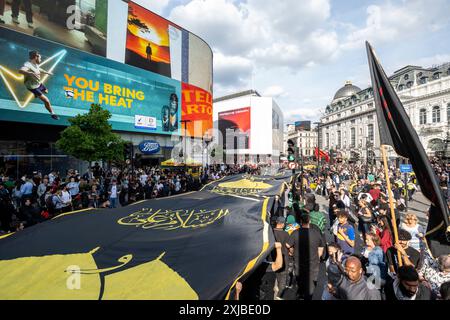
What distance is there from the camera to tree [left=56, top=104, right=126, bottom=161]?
1881 centimetres

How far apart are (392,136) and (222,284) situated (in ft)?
10.1

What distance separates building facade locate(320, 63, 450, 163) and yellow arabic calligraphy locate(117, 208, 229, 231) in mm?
30874

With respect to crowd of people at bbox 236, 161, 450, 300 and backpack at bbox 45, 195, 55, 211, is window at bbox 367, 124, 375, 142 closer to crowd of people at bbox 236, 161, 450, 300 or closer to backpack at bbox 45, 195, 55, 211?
crowd of people at bbox 236, 161, 450, 300

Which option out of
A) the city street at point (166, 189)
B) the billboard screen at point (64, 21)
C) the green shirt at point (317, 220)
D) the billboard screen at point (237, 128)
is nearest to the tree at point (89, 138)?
the city street at point (166, 189)

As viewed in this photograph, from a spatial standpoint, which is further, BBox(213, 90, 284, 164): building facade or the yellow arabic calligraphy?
BBox(213, 90, 284, 164): building facade

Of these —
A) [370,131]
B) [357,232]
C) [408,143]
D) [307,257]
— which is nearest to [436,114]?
[370,131]

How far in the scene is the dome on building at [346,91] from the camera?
9806 cm

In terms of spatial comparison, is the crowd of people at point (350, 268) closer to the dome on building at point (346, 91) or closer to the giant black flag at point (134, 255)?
the giant black flag at point (134, 255)

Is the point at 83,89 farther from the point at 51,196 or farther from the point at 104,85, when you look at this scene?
the point at 51,196

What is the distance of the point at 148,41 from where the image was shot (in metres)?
32.5

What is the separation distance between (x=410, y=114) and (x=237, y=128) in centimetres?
4253

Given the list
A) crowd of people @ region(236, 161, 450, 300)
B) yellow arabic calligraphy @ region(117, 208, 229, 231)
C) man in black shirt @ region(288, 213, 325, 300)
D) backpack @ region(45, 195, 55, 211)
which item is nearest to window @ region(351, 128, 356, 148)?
crowd of people @ region(236, 161, 450, 300)
